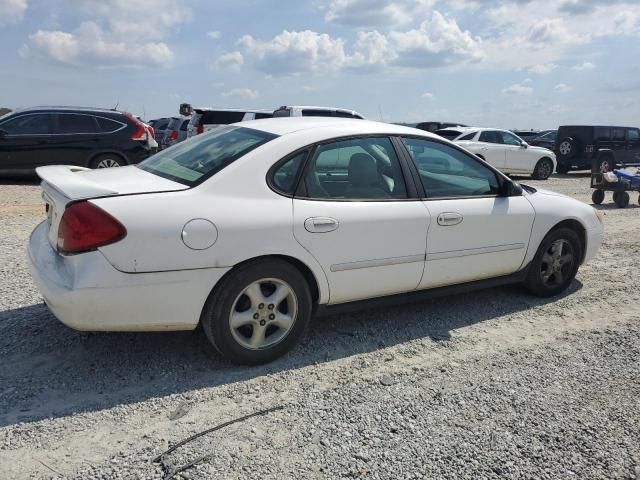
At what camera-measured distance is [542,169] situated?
17.0 m

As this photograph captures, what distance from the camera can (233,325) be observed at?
3309 mm

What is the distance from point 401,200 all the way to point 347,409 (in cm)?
156

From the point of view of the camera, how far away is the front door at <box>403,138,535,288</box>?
4.02 m

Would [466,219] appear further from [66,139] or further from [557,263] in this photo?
[66,139]

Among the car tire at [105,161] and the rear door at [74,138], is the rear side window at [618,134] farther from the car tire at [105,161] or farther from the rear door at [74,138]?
the rear door at [74,138]

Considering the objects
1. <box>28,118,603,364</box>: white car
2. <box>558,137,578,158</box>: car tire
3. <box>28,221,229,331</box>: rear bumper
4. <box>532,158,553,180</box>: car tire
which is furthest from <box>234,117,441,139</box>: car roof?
<box>558,137,578,158</box>: car tire

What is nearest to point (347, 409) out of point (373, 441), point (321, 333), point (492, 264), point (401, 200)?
point (373, 441)

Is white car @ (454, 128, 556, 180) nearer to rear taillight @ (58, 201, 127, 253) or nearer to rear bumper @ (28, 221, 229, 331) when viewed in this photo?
rear bumper @ (28, 221, 229, 331)

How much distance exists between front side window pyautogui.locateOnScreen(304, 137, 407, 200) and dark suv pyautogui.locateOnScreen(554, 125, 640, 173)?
16809 millimetres

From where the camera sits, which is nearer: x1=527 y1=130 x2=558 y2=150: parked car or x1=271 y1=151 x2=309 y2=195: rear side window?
x1=271 y1=151 x2=309 y2=195: rear side window

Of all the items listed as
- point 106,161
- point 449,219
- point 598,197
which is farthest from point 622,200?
point 106,161

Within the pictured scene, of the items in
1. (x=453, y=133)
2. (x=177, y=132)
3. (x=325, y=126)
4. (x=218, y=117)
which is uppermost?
(x=218, y=117)

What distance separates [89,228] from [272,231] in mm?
1023

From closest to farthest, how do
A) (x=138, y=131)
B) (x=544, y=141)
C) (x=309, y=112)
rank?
(x=138, y=131), (x=309, y=112), (x=544, y=141)
